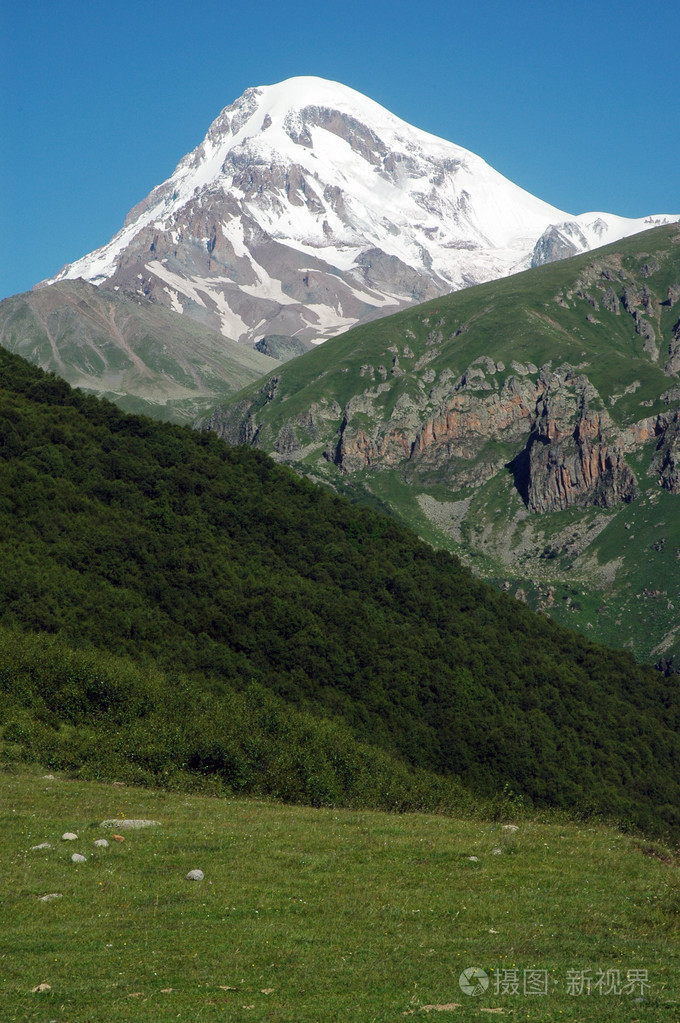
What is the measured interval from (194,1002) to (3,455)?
10511 cm

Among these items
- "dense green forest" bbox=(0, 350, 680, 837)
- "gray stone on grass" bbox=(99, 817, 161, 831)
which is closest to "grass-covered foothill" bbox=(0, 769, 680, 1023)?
"gray stone on grass" bbox=(99, 817, 161, 831)

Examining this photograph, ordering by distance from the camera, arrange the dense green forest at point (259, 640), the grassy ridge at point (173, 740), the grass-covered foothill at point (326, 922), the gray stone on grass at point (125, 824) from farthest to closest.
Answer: the dense green forest at point (259, 640), the grassy ridge at point (173, 740), the gray stone on grass at point (125, 824), the grass-covered foothill at point (326, 922)

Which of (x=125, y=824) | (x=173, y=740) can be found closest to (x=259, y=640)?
(x=173, y=740)

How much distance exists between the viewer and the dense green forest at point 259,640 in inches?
2354

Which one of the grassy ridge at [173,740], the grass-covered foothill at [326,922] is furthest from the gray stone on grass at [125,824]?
the grassy ridge at [173,740]

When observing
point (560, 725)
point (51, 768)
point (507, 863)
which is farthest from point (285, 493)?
point (507, 863)

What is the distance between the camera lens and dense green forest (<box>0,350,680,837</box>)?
2354 inches

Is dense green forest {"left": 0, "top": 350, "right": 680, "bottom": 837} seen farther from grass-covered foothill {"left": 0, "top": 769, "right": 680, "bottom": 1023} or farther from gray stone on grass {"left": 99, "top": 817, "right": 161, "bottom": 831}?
grass-covered foothill {"left": 0, "top": 769, "right": 680, "bottom": 1023}

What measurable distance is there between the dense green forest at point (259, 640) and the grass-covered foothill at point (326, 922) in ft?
48.0

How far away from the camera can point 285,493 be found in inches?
5876

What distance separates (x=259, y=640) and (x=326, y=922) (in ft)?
245

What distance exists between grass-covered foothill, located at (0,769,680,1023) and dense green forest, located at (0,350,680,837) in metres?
14.6

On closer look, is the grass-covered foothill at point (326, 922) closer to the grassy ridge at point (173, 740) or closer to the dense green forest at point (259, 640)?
the grassy ridge at point (173, 740)

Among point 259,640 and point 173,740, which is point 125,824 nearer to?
point 173,740
